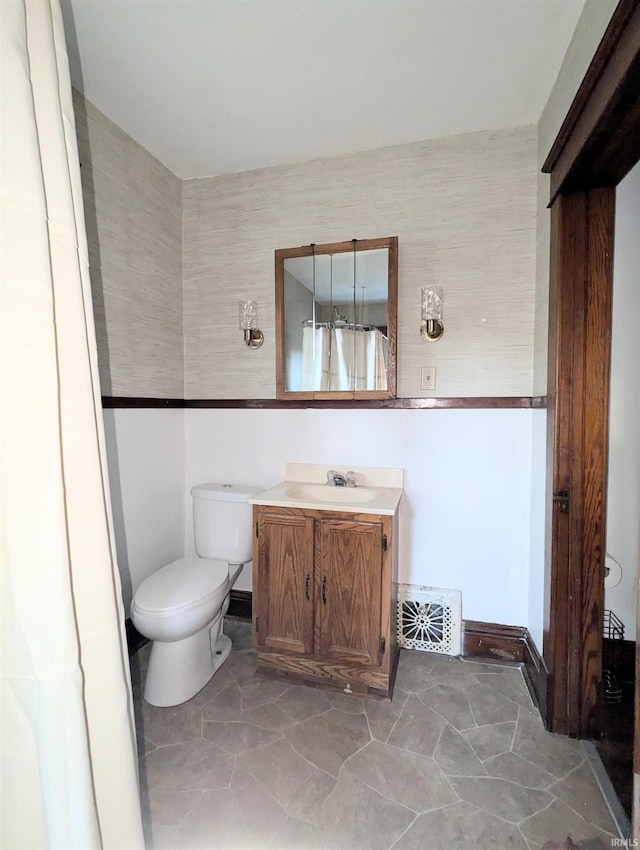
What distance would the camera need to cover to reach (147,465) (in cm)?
199

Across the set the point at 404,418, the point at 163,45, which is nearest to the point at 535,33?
the point at 163,45

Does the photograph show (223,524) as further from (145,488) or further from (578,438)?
(578,438)

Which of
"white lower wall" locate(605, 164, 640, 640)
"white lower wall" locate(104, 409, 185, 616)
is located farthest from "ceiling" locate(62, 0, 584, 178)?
"white lower wall" locate(104, 409, 185, 616)

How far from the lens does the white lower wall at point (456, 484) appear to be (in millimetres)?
1811

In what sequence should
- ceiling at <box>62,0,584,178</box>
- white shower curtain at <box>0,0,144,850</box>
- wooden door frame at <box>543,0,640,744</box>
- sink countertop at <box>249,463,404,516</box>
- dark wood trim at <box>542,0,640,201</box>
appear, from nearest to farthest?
white shower curtain at <box>0,0,144,850</box>
dark wood trim at <box>542,0,640,201</box>
ceiling at <box>62,0,584,178</box>
wooden door frame at <box>543,0,640,744</box>
sink countertop at <box>249,463,404,516</box>

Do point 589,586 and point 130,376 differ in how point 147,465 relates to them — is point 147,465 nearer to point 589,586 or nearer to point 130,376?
point 130,376

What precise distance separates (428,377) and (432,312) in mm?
310

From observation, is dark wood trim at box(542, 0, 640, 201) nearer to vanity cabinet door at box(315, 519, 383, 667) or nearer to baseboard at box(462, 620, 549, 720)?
vanity cabinet door at box(315, 519, 383, 667)

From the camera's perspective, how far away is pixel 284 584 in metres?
1.68

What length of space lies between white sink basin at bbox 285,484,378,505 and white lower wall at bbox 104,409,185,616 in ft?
2.40

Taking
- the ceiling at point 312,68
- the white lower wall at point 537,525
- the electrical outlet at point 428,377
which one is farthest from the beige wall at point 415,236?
the white lower wall at point 537,525

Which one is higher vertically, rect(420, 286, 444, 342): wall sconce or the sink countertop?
rect(420, 286, 444, 342): wall sconce

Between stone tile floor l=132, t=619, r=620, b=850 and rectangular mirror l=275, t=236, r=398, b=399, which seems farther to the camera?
rectangular mirror l=275, t=236, r=398, b=399

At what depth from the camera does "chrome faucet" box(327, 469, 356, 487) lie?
1.93 m
